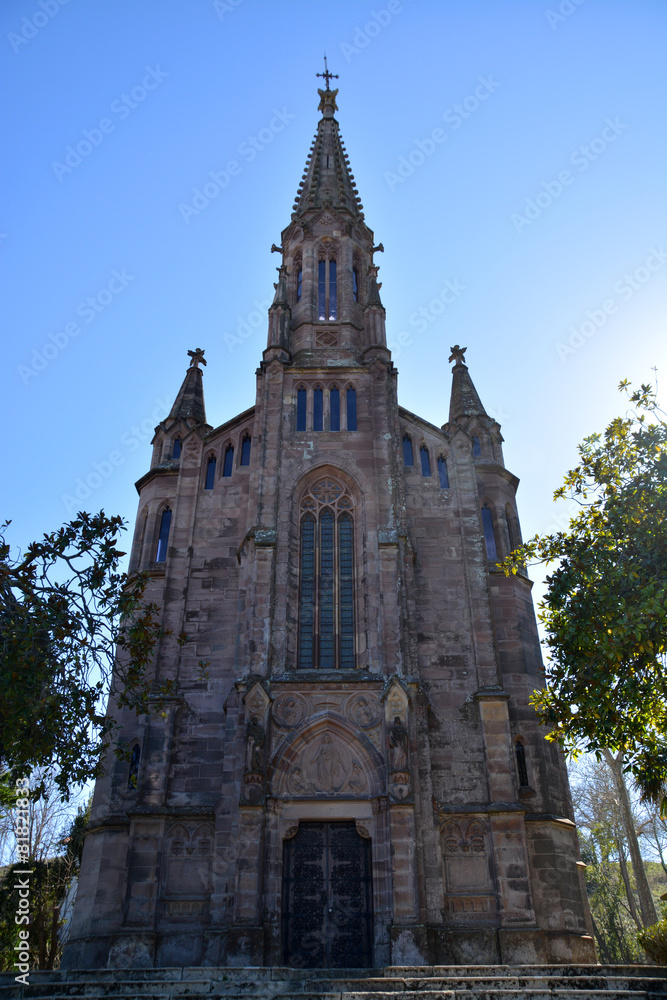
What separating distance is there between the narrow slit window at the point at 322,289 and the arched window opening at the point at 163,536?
9.57 metres

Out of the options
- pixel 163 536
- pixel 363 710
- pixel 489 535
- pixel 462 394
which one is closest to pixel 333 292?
pixel 462 394

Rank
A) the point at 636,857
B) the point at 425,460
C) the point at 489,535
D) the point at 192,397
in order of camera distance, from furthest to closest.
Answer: the point at 636,857, the point at 192,397, the point at 425,460, the point at 489,535

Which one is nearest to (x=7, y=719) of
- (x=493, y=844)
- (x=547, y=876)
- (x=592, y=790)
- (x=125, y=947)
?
(x=125, y=947)

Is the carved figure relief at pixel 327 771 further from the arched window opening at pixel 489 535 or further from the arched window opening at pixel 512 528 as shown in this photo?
the arched window opening at pixel 512 528

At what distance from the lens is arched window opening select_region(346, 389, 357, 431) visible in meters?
25.0

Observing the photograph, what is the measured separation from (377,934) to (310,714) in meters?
5.11

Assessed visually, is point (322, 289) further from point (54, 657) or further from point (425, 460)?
point (54, 657)

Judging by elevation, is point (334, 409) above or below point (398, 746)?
above

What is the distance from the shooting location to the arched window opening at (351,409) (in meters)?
25.0

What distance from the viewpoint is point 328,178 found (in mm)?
34031

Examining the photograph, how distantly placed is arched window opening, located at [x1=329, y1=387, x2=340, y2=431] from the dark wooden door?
39.3 ft

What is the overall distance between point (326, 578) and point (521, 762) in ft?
23.9

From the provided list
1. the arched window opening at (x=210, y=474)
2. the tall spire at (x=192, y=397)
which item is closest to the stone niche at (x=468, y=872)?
the arched window opening at (x=210, y=474)

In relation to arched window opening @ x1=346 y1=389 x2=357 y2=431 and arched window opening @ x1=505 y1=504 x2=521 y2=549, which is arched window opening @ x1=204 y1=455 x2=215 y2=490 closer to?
arched window opening @ x1=346 y1=389 x2=357 y2=431
